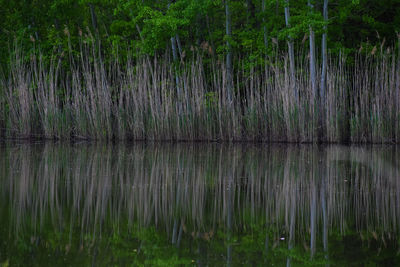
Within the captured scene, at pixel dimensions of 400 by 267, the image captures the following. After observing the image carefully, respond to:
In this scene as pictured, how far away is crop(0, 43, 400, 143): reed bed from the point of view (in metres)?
9.95

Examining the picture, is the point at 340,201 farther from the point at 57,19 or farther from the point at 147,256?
the point at 57,19

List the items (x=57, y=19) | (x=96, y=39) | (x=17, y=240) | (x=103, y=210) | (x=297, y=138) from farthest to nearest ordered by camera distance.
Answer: (x=57, y=19) < (x=96, y=39) < (x=297, y=138) < (x=103, y=210) < (x=17, y=240)

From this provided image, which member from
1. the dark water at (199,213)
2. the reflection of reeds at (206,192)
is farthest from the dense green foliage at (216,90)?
the dark water at (199,213)

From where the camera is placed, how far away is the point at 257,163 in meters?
6.76

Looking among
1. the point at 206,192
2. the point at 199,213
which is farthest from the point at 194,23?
the point at 199,213

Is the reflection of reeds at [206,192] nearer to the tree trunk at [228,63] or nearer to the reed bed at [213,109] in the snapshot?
the reed bed at [213,109]

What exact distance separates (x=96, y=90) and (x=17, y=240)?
834 centimetres

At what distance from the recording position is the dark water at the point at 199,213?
2.63 meters

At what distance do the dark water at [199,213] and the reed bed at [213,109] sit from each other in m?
3.20

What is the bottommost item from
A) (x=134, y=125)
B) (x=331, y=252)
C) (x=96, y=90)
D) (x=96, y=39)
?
(x=331, y=252)

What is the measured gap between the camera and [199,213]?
367 cm

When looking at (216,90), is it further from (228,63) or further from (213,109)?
(228,63)

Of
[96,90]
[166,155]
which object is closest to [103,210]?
[166,155]

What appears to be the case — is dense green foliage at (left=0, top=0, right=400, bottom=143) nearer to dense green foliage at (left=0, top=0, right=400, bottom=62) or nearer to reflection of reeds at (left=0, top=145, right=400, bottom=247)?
dense green foliage at (left=0, top=0, right=400, bottom=62)
